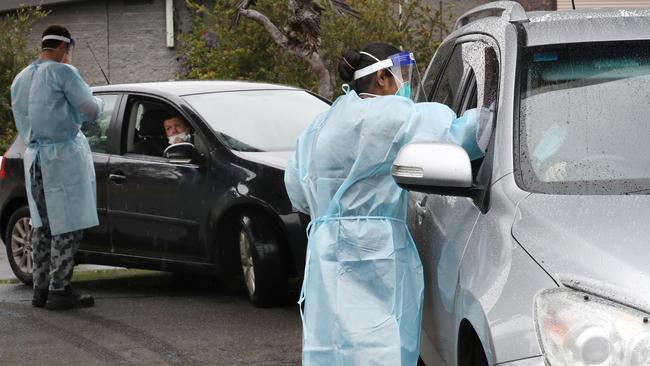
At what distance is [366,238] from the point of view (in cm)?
478

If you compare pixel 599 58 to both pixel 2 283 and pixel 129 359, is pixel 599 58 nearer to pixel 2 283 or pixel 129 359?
pixel 129 359

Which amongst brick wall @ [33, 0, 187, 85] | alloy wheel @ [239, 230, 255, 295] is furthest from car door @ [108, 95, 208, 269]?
brick wall @ [33, 0, 187, 85]

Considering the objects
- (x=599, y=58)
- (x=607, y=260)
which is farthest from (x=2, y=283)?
(x=607, y=260)

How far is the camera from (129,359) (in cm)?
734

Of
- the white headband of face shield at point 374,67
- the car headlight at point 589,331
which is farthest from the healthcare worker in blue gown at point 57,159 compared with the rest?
the car headlight at point 589,331

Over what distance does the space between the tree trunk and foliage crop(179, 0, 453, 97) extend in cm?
47

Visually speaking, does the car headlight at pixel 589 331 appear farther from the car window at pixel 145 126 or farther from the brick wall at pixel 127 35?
the brick wall at pixel 127 35

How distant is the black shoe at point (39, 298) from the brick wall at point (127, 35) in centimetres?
1922

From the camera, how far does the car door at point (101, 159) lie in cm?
968

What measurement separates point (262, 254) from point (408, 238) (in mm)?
3755

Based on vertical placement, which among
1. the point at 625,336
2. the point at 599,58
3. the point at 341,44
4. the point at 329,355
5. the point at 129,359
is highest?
the point at 599,58

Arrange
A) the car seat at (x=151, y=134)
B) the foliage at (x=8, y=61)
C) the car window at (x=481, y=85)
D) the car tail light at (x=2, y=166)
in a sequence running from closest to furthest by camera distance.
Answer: the car window at (x=481, y=85) < the car seat at (x=151, y=134) < the car tail light at (x=2, y=166) < the foliage at (x=8, y=61)

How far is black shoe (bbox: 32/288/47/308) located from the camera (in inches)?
362

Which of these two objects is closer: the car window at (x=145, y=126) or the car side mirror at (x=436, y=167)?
the car side mirror at (x=436, y=167)
